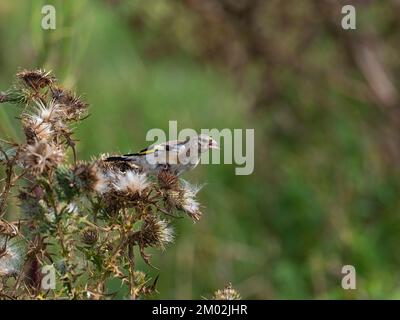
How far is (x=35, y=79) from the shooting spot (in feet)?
7.54

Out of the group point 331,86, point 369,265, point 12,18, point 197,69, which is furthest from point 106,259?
point 12,18

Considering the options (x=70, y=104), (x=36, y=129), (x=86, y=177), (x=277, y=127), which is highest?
(x=277, y=127)

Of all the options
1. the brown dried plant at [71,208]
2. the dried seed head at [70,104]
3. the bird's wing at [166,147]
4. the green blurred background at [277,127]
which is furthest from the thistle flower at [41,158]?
the green blurred background at [277,127]

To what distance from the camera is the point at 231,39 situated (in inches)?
248

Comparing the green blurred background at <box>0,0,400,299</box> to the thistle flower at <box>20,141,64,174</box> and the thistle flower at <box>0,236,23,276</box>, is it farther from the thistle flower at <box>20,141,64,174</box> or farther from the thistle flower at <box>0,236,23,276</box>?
the thistle flower at <box>20,141,64,174</box>

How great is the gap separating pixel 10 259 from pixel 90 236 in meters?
0.31

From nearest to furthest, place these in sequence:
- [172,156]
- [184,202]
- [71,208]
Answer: [71,208] < [184,202] < [172,156]

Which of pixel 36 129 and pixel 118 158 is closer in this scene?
pixel 36 129

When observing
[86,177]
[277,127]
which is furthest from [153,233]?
[277,127]

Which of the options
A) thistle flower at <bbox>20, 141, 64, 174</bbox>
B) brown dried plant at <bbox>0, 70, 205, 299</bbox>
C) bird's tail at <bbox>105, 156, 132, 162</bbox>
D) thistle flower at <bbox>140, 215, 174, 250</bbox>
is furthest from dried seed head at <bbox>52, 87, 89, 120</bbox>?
thistle flower at <bbox>140, 215, 174, 250</bbox>

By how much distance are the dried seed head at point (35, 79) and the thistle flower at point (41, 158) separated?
336 mm

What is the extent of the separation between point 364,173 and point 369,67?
814 millimetres

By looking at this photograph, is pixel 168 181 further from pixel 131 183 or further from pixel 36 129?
pixel 36 129

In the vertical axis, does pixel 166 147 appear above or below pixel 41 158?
above
